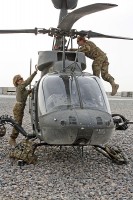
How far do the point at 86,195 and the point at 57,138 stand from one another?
1428 mm

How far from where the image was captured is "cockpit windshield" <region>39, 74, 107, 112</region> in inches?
287

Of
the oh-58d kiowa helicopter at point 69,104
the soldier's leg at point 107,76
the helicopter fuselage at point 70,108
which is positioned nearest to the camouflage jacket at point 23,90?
the oh-58d kiowa helicopter at point 69,104

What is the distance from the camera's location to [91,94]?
7.51 m

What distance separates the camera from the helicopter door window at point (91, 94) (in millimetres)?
7367

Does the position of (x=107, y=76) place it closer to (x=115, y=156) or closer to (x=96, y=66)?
(x=96, y=66)

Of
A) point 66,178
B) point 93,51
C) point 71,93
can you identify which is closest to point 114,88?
point 93,51

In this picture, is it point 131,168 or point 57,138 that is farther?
point 131,168

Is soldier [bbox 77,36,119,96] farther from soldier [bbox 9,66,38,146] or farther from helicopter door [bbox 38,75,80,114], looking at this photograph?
helicopter door [bbox 38,75,80,114]

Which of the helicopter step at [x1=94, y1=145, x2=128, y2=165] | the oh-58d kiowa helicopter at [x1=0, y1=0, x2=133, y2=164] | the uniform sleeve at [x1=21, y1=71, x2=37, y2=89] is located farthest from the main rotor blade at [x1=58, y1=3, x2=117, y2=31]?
the helicopter step at [x1=94, y1=145, x2=128, y2=165]

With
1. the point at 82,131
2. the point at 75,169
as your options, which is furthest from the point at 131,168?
the point at 82,131

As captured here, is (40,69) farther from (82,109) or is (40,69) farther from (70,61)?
(82,109)

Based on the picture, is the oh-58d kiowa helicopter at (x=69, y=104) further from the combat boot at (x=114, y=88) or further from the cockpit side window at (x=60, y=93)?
the combat boot at (x=114, y=88)

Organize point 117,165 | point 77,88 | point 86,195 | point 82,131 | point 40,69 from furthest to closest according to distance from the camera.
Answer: point 40,69, point 117,165, point 77,88, point 82,131, point 86,195

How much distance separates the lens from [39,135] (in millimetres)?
7809
